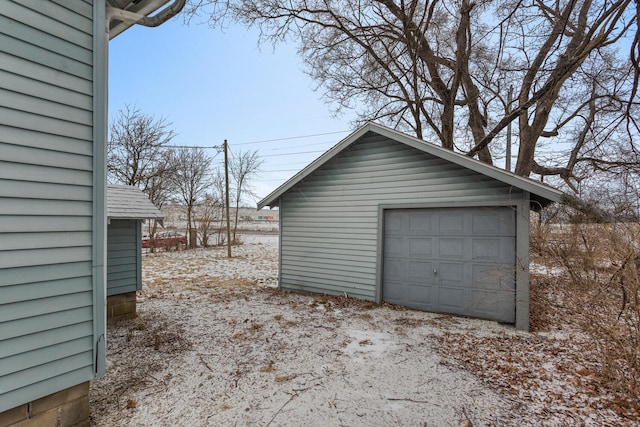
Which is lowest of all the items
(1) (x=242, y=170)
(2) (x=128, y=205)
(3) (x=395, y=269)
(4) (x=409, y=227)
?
(3) (x=395, y=269)

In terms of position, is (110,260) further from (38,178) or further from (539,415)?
(539,415)

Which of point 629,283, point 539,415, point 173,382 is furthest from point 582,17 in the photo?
point 173,382

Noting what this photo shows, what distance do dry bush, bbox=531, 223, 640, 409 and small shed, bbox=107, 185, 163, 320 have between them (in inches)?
256

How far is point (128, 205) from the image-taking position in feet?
17.8

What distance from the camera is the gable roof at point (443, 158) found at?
4938mm

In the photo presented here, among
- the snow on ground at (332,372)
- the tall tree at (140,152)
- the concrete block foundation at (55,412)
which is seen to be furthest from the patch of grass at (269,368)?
the tall tree at (140,152)

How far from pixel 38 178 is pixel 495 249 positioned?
642 centimetres

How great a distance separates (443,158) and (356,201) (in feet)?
7.04

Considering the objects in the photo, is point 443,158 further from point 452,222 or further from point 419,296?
point 419,296

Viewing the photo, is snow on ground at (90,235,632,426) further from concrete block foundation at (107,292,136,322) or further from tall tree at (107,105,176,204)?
tall tree at (107,105,176,204)

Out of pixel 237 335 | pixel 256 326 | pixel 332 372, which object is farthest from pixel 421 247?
pixel 237 335

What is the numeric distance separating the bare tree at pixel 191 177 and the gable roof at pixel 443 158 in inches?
479

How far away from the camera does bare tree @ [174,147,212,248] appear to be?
18.2 meters

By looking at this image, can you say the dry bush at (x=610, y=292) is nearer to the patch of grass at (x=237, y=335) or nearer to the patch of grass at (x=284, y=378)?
the patch of grass at (x=284, y=378)
